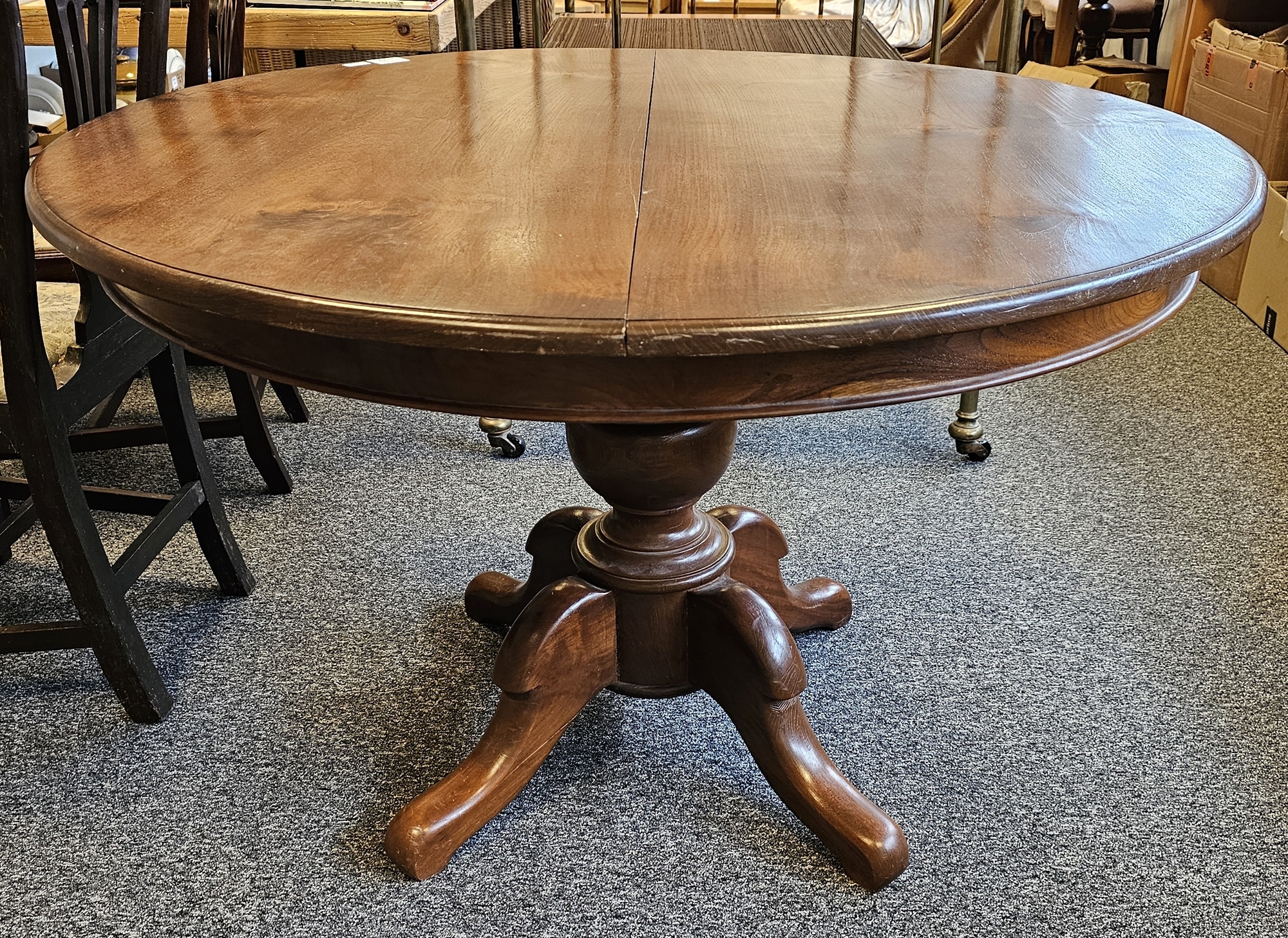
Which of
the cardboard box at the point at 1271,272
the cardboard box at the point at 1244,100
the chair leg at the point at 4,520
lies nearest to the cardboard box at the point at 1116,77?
the cardboard box at the point at 1244,100

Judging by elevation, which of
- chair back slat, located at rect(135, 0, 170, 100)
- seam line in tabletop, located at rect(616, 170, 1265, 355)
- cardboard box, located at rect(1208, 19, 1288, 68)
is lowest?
cardboard box, located at rect(1208, 19, 1288, 68)

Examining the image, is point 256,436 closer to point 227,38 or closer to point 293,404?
point 293,404

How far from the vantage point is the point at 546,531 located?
144cm

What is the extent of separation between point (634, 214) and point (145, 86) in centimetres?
86

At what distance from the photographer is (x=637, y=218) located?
2.79 feet

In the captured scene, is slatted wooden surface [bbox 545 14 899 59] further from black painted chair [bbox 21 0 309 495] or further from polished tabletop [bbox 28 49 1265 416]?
polished tabletop [bbox 28 49 1265 416]

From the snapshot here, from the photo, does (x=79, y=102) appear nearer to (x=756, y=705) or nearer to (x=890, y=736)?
(x=756, y=705)

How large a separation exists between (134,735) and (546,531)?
0.56 m

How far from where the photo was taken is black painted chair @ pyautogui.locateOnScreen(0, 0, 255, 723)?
117 cm

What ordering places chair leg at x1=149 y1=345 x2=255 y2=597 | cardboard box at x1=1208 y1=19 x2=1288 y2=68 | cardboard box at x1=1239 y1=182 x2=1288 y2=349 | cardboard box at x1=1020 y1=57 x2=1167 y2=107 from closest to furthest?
1. chair leg at x1=149 y1=345 x2=255 y2=597
2. cardboard box at x1=1239 y1=182 x2=1288 y2=349
3. cardboard box at x1=1208 y1=19 x2=1288 y2=68
4. cardboard box at x1=1020 y1=57 x2=1167 y2=107

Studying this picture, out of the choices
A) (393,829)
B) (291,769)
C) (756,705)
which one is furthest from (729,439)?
(291,769)

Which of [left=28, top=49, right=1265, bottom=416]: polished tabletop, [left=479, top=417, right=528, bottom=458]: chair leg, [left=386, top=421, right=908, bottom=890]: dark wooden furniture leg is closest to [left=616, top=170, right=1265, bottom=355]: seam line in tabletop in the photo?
[left=28, top=49, right=1265, bottom=416]: polished tabletop

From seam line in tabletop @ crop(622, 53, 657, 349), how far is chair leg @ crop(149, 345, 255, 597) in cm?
73

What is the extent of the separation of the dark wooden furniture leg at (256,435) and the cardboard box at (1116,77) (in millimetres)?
2593
